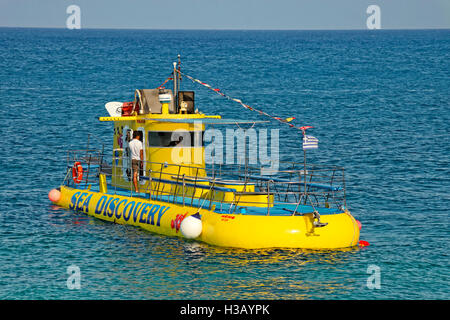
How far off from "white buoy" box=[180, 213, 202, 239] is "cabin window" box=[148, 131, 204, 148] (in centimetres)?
562

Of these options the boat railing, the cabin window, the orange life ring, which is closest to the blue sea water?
the orange life ring

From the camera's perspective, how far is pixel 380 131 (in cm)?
5972

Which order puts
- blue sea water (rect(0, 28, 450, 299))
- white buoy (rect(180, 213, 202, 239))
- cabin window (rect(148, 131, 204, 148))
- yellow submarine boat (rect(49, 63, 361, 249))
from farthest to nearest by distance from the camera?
1. cabin window (rect(148, 131, 204, 148))
2. white buoy (rect(180, 213, 202, 239))
3. yellow submarine boat (rect(49, 63, 361, 249))
4. blue sea water (rect(0, 28, 450, 299))

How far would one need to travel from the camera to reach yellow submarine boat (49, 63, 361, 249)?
24.5 m

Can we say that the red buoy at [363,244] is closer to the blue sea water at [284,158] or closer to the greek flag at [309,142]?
the blue sea water at [284,158]

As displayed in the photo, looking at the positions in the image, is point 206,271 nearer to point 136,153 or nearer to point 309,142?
point 309,142

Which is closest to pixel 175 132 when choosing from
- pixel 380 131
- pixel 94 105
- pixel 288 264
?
pixel 288 264

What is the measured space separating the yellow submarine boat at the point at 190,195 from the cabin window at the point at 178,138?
0.13 ft

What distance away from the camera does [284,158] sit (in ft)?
153

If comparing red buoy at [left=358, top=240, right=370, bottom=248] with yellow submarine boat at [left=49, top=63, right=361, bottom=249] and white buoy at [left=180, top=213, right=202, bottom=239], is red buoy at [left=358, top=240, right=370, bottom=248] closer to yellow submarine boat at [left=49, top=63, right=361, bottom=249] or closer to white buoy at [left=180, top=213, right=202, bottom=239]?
yellow submarine boat at [left=49, top=63, right=361, bottom=249]

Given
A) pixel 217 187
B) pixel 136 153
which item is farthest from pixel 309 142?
pixel 136 153

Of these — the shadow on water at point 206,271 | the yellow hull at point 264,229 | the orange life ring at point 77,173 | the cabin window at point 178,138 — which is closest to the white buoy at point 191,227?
the yellow hull at point 264,229
